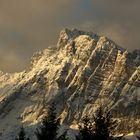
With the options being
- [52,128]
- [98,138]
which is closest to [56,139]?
[52,128]

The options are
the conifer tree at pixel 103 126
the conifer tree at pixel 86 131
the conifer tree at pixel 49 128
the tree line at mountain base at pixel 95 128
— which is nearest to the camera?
the conifer tree at pixel 103 126

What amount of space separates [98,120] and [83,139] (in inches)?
108

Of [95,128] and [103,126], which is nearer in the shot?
[103,126]

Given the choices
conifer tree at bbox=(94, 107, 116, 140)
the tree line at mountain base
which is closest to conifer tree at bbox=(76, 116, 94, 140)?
the tree line at mountain base

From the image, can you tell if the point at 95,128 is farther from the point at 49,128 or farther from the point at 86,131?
the point at 49,128

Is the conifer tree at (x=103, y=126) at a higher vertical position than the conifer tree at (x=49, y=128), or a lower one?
lower

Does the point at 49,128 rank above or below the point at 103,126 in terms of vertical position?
above

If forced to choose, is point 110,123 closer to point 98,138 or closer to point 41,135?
point 98,138

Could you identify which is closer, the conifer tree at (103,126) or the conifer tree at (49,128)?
the conifer tree at (103,126)

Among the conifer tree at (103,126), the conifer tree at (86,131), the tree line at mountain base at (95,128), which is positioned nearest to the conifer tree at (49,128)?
the tree line at mountain base at (95,128)

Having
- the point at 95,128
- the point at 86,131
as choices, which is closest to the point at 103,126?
the point at 95,128

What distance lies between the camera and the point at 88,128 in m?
71.2

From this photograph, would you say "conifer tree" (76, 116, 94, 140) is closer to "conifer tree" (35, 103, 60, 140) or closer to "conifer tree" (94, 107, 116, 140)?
"conifer tree" (94, 107, 116, 140)

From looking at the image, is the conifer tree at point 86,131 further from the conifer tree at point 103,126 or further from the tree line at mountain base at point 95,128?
the conifer tree at point 103,126
